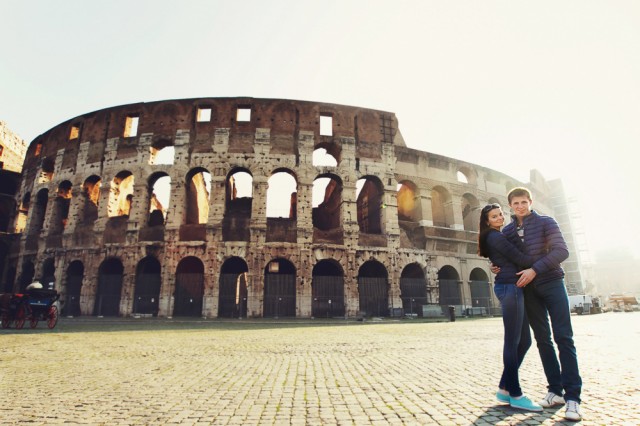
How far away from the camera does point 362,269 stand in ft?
68.8

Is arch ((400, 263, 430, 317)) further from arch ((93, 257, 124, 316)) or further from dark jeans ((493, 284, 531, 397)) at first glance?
dark jeans ((493, 284, 531, 397))

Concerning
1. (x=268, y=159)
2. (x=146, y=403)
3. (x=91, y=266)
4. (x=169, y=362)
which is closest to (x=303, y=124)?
(x=268, y=159)

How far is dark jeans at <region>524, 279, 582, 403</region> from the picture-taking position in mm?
2768

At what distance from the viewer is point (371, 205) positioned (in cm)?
2111

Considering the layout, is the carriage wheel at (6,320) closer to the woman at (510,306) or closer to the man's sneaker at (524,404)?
the woman at (510,306)

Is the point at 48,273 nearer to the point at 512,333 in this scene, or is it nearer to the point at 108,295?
the point at 108,295

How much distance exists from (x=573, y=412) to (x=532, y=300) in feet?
2.92

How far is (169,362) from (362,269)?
54.6 feet

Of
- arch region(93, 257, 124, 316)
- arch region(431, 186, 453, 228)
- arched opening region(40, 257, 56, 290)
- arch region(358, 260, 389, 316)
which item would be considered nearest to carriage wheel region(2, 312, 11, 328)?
arch region(93, 257, 124, 316)

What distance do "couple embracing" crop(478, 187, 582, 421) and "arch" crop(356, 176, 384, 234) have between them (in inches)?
628

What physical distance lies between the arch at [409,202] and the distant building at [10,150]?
2957 cm

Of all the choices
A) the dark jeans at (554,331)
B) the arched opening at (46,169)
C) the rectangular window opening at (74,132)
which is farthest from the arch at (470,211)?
the arched opening at (46,169)

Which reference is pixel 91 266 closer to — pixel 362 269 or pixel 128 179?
pixel 128 179

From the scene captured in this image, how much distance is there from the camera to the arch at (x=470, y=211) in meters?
22.2
